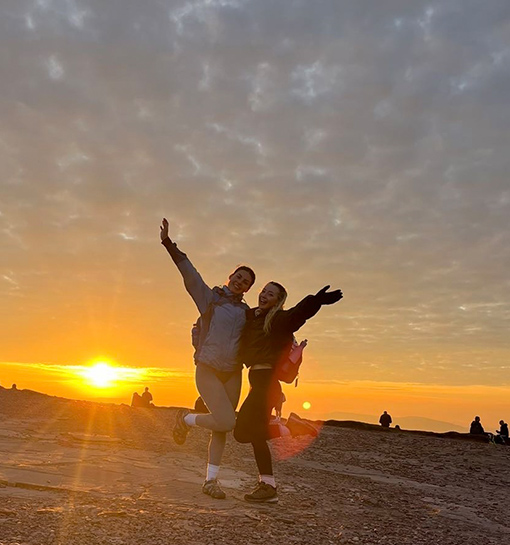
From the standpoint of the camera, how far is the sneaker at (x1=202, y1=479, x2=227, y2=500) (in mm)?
5195

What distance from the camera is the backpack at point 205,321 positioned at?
5523 millimetres

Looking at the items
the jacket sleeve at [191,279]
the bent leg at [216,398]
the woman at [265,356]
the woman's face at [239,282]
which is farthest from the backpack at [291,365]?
the jacket sleeve at [191,279]

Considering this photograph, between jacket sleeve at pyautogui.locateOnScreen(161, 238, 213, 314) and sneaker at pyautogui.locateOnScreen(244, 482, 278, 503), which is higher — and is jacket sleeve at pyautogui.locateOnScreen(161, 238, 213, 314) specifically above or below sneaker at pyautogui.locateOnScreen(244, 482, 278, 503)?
above

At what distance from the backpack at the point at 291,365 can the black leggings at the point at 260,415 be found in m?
0.08

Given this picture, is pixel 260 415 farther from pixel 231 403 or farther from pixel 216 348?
pixel 216 348

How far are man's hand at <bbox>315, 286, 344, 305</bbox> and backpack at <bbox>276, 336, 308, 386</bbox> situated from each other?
52cm

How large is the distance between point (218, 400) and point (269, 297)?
3.72 ft

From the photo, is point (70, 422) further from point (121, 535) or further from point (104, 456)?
point (121, 535)

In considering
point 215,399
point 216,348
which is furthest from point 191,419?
point 216,348

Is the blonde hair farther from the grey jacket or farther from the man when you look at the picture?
the man

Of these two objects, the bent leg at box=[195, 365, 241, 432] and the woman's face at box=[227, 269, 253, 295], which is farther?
the woman's face at box=[227, 269, 253, 295]

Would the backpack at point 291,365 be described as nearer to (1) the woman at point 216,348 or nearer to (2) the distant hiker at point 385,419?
(1) the woman at point 216,348

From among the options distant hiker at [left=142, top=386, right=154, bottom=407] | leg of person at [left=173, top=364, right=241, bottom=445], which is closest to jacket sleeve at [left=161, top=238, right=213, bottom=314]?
leg of person at [left=173, top=364, right=241, bottom=445]

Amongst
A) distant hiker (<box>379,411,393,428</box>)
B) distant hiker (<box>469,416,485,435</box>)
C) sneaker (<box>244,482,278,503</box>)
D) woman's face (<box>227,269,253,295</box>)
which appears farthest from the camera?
distant hiker (<box>379,411,393,428</box>)
